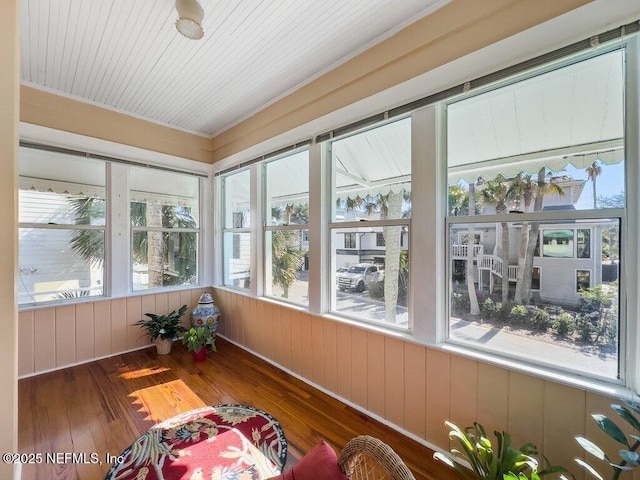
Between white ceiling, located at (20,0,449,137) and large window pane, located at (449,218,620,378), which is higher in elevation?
white ceiling, located at (20,0,449,137)

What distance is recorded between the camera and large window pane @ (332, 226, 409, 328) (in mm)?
1972

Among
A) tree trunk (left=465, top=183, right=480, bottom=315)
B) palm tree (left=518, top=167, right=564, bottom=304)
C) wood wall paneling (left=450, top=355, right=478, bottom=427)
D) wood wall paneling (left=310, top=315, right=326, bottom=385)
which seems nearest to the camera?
palm tree (left=518, top=167, right=564, bottom=304)

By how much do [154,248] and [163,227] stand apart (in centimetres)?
28

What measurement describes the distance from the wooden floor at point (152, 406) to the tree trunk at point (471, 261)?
0.95 metres

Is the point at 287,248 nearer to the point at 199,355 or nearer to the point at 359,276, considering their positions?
the point at 359,276

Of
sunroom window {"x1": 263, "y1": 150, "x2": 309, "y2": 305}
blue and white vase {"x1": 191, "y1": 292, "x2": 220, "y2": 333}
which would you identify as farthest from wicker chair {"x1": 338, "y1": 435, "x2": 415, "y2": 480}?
blue and white vase {"x1": 191, "y1": 292, "x2": 220, "y2": 333}

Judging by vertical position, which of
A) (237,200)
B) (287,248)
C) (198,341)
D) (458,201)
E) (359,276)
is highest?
(237,200)

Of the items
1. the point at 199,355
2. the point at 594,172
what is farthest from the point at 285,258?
the point at 594,172

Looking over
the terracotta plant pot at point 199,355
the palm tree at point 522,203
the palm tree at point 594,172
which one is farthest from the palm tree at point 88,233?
the palm tree at point 594,172

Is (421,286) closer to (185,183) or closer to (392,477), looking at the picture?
(392,477)

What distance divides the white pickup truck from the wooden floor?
94cm

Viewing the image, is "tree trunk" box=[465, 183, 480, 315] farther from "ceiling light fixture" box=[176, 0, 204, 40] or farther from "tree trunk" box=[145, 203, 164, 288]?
"tree trunk" box=[145, 203, 164, 288]

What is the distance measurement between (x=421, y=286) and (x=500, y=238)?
1.78ft

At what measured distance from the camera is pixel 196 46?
1.99 metres
